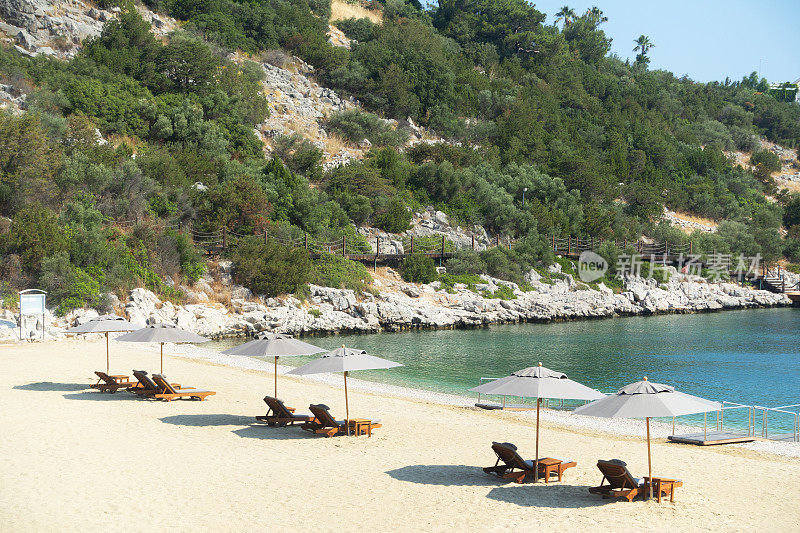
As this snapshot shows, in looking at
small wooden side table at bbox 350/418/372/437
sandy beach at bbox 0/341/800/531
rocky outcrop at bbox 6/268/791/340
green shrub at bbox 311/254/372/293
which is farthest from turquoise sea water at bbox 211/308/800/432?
small wooden side table at bbox 350/418/372/437

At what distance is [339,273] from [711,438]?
2769cm

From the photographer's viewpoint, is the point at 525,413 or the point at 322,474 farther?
the point at 525,413

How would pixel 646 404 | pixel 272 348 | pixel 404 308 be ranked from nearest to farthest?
pixel 646 404 → pixel 272 348 → pixel 404 308

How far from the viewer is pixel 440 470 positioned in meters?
11.2

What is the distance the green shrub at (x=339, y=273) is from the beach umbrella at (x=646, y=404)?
30.4m

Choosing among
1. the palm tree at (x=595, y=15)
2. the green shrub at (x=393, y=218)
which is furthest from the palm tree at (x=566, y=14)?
the green shrub at (x=393, y=218)

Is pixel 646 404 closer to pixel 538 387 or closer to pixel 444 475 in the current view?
pixel 538 387

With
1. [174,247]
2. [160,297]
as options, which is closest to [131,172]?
[174,247]

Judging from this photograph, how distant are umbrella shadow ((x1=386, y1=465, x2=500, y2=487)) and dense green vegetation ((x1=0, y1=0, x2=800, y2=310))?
2242 cm

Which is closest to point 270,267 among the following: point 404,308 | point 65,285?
point 404,308

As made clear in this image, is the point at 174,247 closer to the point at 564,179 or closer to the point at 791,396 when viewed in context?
the point at 791,396

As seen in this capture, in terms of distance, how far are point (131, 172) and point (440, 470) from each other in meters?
30.5

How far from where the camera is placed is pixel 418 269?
4347 centimetres

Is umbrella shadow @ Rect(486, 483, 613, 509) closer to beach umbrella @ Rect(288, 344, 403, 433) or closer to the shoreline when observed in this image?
beach umbrella @ Rect(288, 344, 403, 433)
